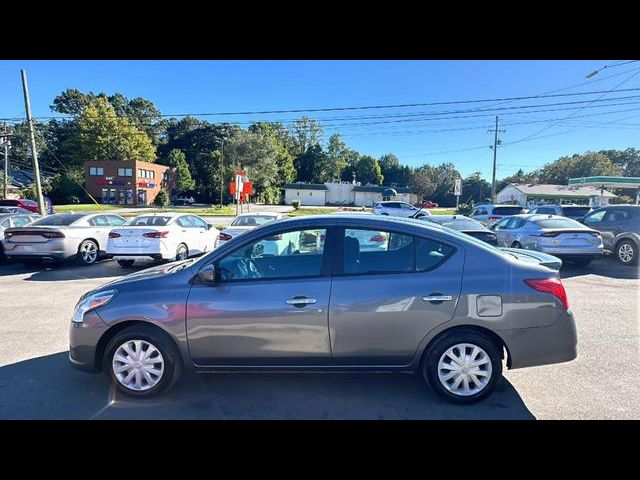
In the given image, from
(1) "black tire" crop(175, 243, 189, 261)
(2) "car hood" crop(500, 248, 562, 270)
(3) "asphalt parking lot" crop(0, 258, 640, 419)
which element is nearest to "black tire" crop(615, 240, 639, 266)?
(3) "asphalt parking lot" crop(0, 258, 640, 419)

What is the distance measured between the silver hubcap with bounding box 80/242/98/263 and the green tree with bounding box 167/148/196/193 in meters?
56.8

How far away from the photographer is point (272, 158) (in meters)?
60.5

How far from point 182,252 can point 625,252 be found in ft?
41.2

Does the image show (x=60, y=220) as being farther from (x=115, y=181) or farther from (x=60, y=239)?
(x=115, y=181)

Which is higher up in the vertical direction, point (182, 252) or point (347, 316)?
point (347, 316)

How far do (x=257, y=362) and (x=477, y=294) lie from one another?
2.00m

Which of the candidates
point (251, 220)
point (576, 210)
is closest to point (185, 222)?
point (251, 220)

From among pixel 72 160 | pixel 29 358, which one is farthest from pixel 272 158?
pixel 29 358

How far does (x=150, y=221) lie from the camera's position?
9.52m

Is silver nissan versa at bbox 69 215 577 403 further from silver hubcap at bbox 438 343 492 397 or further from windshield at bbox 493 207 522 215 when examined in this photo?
windshield at bbox 493 207 522 215
